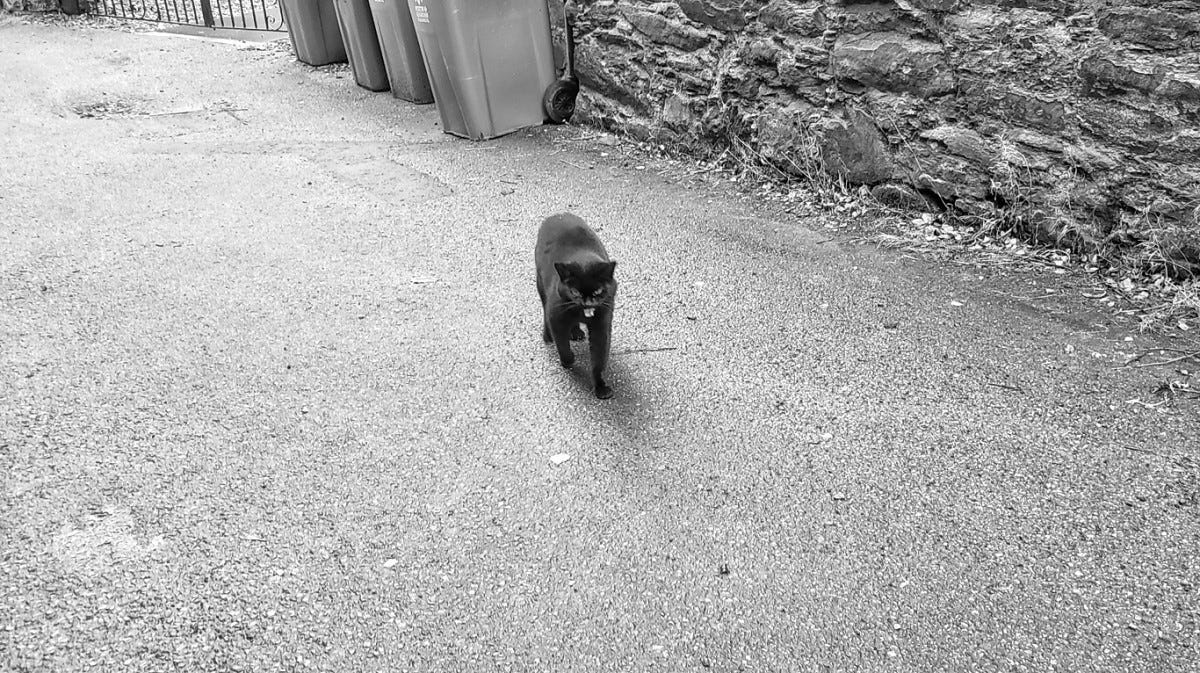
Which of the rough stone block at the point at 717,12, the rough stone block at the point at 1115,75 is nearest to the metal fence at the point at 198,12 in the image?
the rough stone block at the point at 717,12

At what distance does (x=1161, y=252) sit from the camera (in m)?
3.79

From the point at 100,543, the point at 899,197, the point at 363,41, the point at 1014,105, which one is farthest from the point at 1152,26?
the point at 363,41

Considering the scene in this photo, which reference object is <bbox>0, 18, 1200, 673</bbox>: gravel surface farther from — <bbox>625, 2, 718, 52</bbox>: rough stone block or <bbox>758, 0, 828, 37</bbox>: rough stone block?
<bbox>625, 2, 718, 52</bbox>: rough stone block

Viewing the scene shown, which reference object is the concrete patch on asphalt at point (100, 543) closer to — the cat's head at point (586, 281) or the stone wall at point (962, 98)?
the cat's head at point (586, 281)

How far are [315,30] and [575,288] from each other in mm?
7965

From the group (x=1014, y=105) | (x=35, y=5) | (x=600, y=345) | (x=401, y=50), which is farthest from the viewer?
(x=35, y=5)

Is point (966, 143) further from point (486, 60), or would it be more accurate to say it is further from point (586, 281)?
point (486, 60)

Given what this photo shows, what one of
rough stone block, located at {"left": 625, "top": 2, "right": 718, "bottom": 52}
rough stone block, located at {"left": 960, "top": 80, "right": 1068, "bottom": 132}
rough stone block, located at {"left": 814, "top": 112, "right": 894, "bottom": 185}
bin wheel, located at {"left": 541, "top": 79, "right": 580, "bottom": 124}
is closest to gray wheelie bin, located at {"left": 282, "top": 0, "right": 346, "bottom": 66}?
bin wheel, located at {"left": 541, "top": 79, "right": 580, "bottom": 124}

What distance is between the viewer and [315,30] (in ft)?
31.4

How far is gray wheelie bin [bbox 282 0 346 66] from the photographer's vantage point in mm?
9477

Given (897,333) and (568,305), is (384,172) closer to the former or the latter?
(568,305)

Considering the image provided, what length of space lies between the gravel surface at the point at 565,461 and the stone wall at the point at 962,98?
0.48 metres

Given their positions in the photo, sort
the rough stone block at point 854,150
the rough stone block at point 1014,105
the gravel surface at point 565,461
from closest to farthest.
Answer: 1. the gravel surface at point 565,461
2. the rough stone block at point 1014,105
3. the rough stone block at point 854,150

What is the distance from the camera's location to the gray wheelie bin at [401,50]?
25.1 feet
